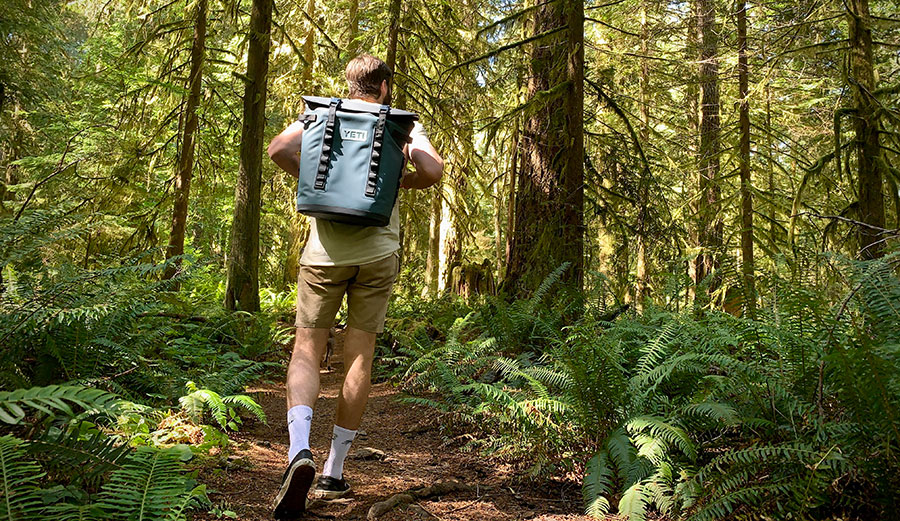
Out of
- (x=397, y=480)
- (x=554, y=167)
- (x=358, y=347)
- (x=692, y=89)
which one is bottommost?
(x=397, y=480)

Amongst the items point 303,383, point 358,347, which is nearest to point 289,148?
point 358,347

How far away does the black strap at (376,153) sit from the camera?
3.11 metres

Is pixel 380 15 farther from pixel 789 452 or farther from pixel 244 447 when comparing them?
pixel 789 452

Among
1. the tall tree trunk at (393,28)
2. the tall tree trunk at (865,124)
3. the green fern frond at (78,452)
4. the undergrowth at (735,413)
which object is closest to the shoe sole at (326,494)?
the undergrowth at (735,413)

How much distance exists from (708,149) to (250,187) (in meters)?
8.28

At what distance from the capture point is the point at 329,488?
3.19m

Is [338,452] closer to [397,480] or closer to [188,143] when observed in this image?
[397,480]

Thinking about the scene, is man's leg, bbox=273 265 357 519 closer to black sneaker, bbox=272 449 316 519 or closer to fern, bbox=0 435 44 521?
black sneaker, bbox=272 449 316 519

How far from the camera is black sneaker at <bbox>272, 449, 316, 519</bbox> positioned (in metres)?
2.75

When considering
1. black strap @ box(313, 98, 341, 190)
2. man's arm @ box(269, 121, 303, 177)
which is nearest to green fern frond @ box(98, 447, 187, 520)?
black strap @ box(313, 98, 341, 190)

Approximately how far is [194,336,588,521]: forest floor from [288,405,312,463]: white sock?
0.31 metres

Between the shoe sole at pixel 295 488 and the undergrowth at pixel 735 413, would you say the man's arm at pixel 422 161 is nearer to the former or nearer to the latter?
the undergrowth at pixel 735 413

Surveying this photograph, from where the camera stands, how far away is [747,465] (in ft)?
8.32

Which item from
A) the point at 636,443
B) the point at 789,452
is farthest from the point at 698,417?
the point at 789,452
